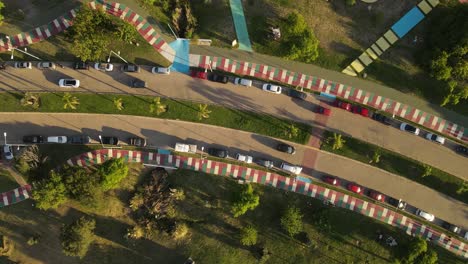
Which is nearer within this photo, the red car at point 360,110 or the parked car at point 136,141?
the parked car at point 136,141

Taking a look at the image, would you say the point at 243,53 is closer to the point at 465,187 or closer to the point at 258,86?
the point at 258,86

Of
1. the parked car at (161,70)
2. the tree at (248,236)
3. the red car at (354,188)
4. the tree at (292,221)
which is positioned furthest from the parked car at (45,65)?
the red car at (354,188)

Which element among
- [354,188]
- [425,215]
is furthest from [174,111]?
[425,215]

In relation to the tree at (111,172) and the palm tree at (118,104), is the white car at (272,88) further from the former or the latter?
the tree at (111,172)

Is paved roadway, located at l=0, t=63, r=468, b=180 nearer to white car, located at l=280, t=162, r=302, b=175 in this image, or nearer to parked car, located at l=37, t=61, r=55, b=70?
parked car, located at l=37, t=61, r=55, b=70

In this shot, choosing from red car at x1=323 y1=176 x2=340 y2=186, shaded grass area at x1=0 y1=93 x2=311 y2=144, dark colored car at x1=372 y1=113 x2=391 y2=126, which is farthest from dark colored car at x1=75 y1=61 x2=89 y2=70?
dark colored car at x1=372 y1=113 x2=391 y2=126

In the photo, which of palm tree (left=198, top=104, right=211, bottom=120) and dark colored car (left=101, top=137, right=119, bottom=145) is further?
dark colored car (left=101, top=137, right=119, bottom=145)
